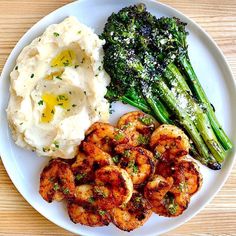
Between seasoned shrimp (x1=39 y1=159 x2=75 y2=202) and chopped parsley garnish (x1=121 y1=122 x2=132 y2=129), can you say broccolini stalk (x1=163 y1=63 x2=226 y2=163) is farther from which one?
seasoned shrimp (x1=39 y1=159 x2=75 y2=202)

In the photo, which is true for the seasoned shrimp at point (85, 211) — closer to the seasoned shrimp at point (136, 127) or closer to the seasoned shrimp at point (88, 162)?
the seasoned shrimp at point (88, 162)

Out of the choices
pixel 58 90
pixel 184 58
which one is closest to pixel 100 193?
pixel 58 90

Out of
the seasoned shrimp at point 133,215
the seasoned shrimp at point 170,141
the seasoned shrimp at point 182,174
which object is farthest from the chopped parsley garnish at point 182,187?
the seasoned shrimp at point 133,215

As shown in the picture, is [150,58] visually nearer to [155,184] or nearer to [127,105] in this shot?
[127,105]

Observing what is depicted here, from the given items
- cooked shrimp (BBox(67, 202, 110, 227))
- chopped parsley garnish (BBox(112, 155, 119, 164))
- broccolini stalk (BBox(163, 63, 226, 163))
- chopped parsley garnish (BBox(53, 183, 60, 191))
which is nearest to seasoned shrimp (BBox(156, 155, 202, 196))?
broccolini stalk (BBox(163, 63, 226, 163))

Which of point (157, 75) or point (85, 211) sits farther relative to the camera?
point (157, 75)

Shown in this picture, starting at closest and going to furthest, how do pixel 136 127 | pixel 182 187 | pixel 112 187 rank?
pixel 112 187 < pixel 182 187 < pixel 136 127

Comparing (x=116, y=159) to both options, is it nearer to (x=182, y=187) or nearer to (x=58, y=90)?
(x=182, y=187)
